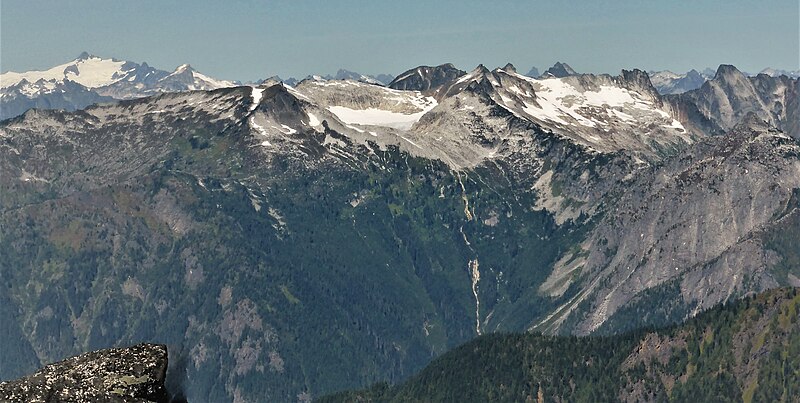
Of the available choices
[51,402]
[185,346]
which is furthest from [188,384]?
[51,402]

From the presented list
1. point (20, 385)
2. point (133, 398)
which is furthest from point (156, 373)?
point (20, 385)

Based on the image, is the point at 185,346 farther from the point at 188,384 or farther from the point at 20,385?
the point at 20,385

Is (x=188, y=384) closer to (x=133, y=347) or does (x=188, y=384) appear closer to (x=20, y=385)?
(x=133, y=347)

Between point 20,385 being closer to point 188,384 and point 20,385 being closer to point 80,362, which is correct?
point 80,362
